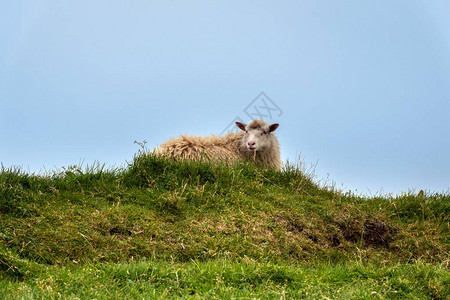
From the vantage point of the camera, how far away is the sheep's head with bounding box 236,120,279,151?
12.0 metres

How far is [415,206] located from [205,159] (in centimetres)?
518

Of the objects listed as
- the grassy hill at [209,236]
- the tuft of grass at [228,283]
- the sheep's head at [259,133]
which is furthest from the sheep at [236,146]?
the tuft of grass at [228,283]

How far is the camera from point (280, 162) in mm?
13016

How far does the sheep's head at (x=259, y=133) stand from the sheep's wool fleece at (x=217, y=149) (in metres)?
0.18

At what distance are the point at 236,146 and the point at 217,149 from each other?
771mm

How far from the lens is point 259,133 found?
12117 mm

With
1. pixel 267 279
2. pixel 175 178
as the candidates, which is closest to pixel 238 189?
pixel 175 178

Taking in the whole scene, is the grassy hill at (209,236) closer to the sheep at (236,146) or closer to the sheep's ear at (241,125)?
Result: the sheep at (236,146)

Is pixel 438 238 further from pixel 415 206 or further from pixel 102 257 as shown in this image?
pixel 102 257

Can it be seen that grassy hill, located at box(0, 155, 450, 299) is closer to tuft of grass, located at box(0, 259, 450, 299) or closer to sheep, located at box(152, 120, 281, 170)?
tuft of grass, located at box(0, 259, 450, 299)

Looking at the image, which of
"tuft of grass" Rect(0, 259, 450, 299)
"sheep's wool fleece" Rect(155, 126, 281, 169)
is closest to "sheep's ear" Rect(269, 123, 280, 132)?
"sheep's wool fleece" Rect(155, 126, 281, 169)

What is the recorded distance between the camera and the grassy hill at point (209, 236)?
5.52m

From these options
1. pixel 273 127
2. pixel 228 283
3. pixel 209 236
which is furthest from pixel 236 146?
pixel 228 283

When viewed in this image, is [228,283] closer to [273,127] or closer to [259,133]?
[259,133]
